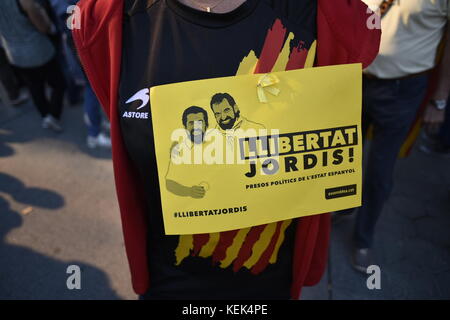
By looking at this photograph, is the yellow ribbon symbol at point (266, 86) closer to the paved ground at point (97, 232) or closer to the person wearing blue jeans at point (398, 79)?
the person wearing blue jeans at point (398, 79)

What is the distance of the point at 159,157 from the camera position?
0.88 m

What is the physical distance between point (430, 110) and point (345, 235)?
109cm

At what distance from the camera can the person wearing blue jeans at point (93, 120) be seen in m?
3.29

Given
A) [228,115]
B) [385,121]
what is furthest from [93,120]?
[228,115]

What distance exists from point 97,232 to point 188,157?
208 cm

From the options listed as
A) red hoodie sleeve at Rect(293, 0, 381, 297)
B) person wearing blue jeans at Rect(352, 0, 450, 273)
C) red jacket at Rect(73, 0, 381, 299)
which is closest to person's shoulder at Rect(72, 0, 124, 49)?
red jacket at Rect(73, 0, 381, 299)

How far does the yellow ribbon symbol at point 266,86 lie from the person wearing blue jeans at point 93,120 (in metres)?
2.68

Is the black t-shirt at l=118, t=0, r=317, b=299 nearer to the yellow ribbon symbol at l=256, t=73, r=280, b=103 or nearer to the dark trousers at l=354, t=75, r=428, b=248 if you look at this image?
the yellow ribbon symbol at l=256, t=73, r=280, b=103

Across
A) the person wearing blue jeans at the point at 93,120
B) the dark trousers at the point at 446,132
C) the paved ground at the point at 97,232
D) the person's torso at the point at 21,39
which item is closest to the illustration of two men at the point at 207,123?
the paved ground at the point at 97,232

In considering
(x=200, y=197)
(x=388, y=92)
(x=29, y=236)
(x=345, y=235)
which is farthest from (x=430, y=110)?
(x=29, y=236)

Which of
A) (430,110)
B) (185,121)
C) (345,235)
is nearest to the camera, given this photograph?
(185,121)

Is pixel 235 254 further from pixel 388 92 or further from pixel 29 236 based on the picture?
pixel 29 236

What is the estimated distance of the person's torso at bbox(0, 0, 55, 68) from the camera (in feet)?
9.79
